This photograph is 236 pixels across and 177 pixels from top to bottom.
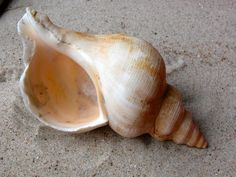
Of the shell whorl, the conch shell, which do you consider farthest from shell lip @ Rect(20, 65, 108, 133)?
the shell whorl

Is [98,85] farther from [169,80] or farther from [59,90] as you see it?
[169,80]

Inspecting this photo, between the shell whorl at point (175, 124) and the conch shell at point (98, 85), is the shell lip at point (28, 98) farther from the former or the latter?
the shell whorl at point (175, 124)

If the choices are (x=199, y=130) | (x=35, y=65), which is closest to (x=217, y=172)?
(x=199, y=130)

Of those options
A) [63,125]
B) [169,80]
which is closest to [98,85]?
[63,125]

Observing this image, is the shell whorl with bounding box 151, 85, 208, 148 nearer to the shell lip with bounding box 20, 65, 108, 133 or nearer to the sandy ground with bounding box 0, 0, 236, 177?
the sandy ground with bounding box 0, 0, 236, 177

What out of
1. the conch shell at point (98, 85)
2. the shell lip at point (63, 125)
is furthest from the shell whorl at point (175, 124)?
the shell lip at point (63, 125)

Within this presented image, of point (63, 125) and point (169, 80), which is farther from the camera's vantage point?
point (169, 80)

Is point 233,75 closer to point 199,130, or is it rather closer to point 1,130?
point 199,130
